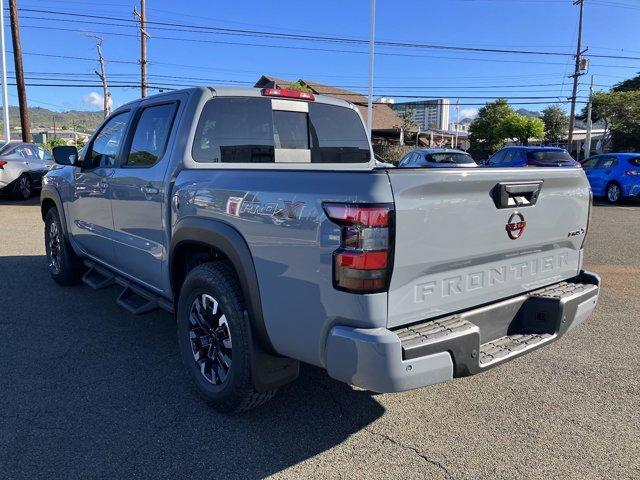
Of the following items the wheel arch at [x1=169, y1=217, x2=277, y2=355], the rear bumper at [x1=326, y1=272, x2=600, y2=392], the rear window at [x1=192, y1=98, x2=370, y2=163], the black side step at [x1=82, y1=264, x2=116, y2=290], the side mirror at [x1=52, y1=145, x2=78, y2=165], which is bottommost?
the black side step at [x1=82, y1=264, x2=116, y2=290]

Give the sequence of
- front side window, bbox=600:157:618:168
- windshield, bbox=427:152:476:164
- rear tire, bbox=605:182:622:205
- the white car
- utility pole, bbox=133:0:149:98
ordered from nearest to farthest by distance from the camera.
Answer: the white car < rear tire, bbox=605:182:622:205 < front side window, bbox=600:157:618:168 < windshield, bbox=427:152:476:164 < utility pole, bbox=133:0:149:98

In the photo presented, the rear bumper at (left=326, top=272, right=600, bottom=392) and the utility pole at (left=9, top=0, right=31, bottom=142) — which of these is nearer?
the rear bumper at (left=326, top=272, right=600, bottom=392)

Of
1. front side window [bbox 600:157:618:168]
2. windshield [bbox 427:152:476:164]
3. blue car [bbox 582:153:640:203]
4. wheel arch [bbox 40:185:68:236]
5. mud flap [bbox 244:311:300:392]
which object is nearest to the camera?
mud flap [bbox 244:311:300:392]

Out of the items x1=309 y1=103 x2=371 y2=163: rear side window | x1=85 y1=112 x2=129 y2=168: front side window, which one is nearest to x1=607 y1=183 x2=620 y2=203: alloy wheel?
x1=309 y1=103 x2=371 y2=163: rear side window

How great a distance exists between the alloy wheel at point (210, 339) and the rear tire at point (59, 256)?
9.91 ft

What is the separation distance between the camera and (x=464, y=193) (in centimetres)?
254

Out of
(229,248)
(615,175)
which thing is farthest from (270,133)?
(615,175)

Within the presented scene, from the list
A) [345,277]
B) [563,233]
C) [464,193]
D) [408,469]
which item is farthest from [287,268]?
[563,233]

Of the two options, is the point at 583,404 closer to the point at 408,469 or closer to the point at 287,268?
the point at 408,469

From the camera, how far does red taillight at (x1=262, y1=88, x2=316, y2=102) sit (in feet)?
13.0

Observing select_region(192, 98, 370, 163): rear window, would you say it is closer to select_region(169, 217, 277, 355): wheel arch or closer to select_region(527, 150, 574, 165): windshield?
select_region(169, 217, 277, 355): wheel arch

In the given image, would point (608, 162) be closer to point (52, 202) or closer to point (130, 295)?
point (52, 202)

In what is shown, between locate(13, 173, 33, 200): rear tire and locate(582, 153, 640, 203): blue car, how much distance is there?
1694cm

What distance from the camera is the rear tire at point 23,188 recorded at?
565 inches
